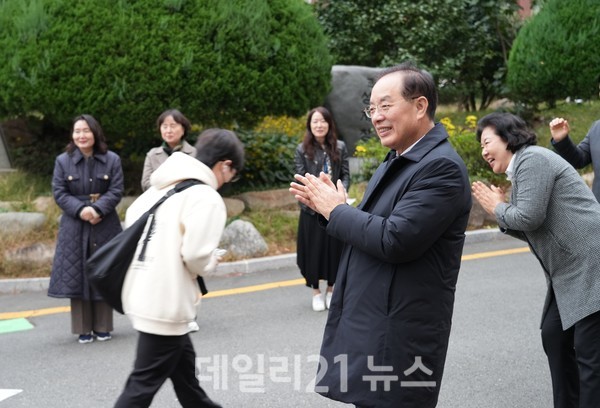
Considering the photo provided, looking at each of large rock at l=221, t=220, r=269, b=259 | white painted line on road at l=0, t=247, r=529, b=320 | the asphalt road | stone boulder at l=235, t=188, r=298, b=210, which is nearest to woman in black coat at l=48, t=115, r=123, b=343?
the asphalt road

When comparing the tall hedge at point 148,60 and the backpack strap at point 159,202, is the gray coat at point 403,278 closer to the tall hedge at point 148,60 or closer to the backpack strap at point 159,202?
the backpack strap at point 159,202

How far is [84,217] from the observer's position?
5.71m

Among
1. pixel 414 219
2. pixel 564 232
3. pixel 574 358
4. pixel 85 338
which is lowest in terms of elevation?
pixel 85 338

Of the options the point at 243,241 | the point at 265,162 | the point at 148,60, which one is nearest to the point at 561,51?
A: the point at 265,162

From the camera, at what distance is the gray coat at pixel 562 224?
133 inches

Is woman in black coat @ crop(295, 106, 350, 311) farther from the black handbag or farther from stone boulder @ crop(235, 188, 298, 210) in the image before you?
the black handbag

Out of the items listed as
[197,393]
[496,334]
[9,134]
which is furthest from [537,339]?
[9,134]

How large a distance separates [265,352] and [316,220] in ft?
4.88

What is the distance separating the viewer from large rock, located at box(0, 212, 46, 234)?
7.86 meters

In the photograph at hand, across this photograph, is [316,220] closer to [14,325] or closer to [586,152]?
[586,152]

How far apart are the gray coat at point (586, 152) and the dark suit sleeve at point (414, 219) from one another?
2149 mm

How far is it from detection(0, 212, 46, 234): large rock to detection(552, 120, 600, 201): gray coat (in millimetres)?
5689

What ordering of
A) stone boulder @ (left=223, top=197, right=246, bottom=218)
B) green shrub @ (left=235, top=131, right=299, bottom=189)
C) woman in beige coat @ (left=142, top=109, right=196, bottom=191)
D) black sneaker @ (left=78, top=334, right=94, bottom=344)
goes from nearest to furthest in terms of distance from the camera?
1. black sneaker @ (left=78, top=334, right=94, bottom=344)
2. woman in beige coat @ (left=142, top=109, right=196, bottom=191)
3. stone boulder @ (left=223, top=197, right=246, bottom=218)
4. green shrub @ (left=235, top=131, right=299, bottom=189)

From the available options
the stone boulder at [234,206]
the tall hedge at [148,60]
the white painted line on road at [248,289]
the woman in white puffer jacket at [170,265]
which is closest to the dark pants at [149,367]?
the woman in white puffer jacket at [170,265]
